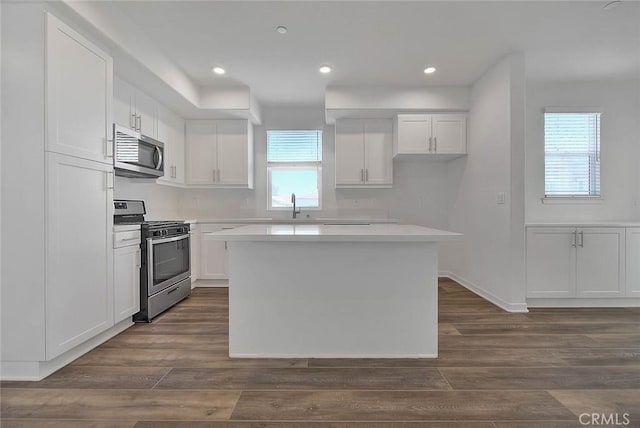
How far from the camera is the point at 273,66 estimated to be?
11.7 ft

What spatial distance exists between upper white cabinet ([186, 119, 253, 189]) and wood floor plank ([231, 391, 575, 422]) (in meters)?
3.31

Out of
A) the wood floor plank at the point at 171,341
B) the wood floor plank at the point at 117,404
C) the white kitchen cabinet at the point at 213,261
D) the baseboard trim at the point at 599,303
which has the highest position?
the white kitchen cabinet at the point at 213,261

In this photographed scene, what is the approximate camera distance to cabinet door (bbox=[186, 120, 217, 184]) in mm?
4551

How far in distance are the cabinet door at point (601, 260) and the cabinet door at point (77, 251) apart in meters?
4.51

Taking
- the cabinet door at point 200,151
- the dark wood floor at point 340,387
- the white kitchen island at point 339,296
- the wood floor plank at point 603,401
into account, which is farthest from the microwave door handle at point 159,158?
Answer: the wood floor plank at point 603,401

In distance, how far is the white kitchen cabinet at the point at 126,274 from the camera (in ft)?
8.57

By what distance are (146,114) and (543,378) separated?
4.28 meters

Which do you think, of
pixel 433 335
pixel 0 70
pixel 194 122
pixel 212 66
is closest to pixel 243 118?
pixel 194 122

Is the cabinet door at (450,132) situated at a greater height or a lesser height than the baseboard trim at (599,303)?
greater

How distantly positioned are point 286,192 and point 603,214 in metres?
4.30

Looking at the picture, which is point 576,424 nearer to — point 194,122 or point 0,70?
point 0,70

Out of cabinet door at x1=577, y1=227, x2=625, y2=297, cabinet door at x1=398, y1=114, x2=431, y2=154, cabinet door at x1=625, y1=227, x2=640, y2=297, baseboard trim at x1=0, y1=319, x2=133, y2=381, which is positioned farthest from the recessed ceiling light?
baseboard trim at x1=0, y1=319, x2=133, y2=381

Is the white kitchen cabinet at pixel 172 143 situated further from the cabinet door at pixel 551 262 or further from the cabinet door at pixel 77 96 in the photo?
the cabinet door at pixel 551 262

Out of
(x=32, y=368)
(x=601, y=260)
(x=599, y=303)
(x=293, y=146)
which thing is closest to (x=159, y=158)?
(x=293, y=146)
